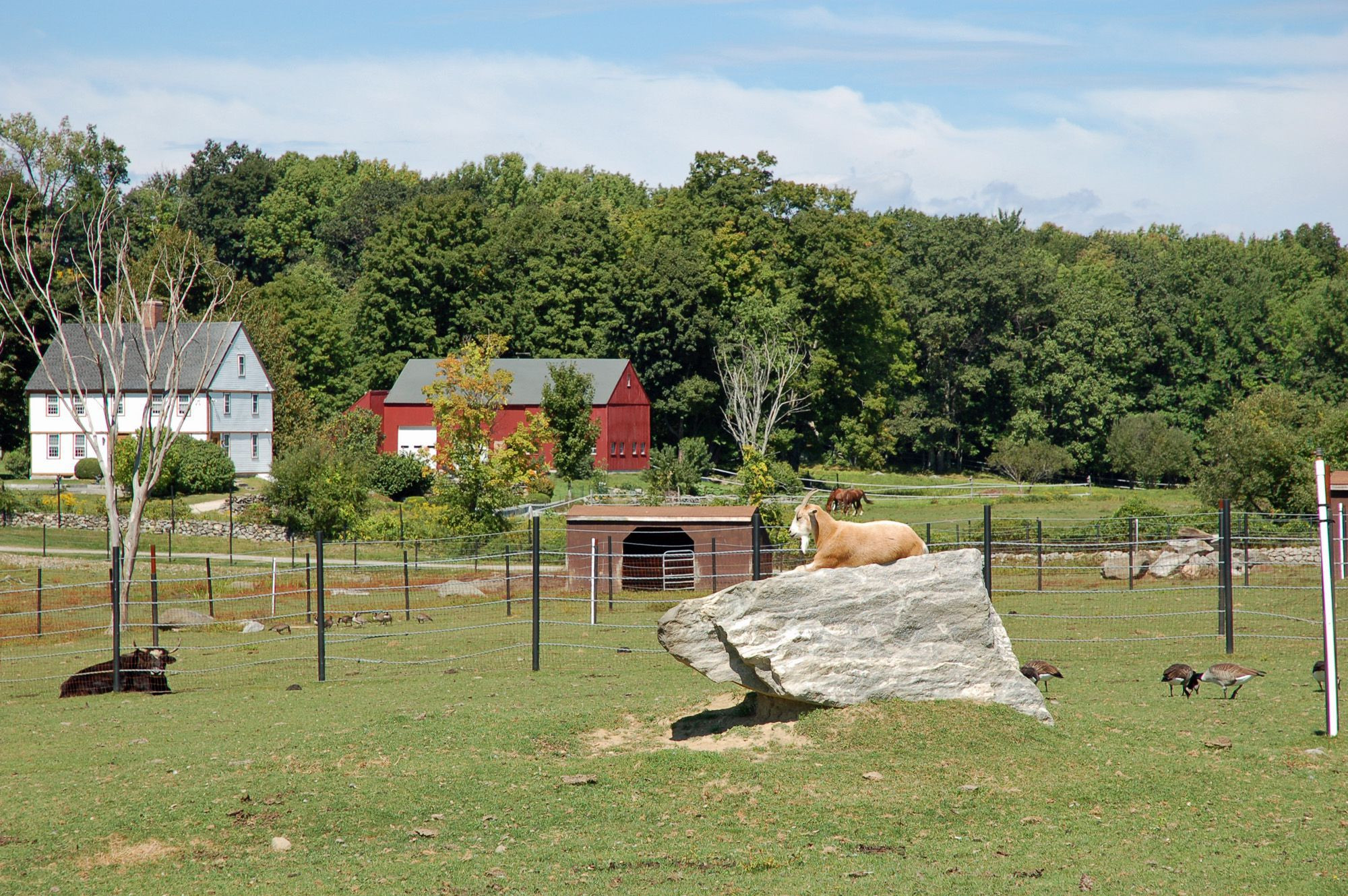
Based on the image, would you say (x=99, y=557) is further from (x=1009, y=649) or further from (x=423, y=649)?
(x=1009, y=649)

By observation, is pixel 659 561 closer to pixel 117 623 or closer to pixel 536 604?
pixel 536 604

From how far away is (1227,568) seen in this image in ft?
52.5

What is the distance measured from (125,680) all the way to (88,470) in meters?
42.5

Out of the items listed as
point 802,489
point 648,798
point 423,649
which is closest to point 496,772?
point 648,798

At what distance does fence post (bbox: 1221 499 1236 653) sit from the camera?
16.0 meters

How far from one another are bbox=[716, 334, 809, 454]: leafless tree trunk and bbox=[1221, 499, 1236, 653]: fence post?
41.9 meters

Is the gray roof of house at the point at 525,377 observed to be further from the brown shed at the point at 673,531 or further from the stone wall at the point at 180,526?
the brown shed at the point at 673,531

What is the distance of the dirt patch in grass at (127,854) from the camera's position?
846cm

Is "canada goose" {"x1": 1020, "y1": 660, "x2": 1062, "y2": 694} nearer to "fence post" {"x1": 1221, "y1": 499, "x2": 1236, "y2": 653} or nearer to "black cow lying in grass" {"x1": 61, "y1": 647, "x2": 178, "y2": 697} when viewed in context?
"fence post" {"x1": 1221, "y1": 499, "x2": 1236, "y2": 653}

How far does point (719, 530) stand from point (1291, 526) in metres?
15.7

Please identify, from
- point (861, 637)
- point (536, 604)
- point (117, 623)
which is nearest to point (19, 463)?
point (117, 623)

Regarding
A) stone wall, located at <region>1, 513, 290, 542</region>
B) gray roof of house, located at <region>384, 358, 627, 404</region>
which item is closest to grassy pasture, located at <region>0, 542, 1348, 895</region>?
stone wall, located at <region>1, 513, 290, 542</region>

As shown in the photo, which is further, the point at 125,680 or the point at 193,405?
the point at 193,405

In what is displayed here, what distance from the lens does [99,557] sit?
3606cm
